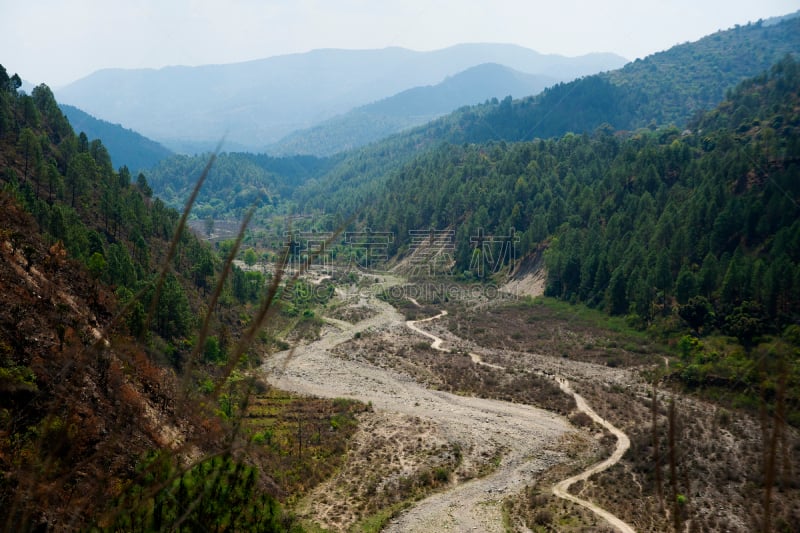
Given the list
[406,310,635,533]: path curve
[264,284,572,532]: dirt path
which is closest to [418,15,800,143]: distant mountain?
[264,284,572,532]: dirt path

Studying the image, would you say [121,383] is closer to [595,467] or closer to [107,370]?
[107,370]

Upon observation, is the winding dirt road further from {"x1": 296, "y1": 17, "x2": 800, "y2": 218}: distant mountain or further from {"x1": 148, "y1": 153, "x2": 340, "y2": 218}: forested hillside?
{"x1": 148, "y1": 153, "x2": 340, "y2": 218}: forested hillside

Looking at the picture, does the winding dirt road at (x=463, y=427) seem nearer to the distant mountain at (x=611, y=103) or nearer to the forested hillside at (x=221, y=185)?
the distant mountain at (x=611, y=103)

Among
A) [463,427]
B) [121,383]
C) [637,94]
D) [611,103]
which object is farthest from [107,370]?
[637,94]

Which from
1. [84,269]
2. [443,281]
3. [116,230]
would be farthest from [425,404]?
[443,281]

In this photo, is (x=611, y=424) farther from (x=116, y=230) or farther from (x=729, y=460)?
(x=116, y=230)

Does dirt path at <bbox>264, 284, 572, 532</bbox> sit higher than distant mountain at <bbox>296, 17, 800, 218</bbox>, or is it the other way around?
distant mountain at <bbox>296, 17, 800, 218</bbox>

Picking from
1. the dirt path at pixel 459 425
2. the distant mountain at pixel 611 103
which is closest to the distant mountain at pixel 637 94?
the distant mountain at pixel 611 103

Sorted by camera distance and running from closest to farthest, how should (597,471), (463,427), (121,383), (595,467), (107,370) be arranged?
1. (121,383)
2. (107,370)
3. (597,471)
4. (595,467)
5. (463,427)
